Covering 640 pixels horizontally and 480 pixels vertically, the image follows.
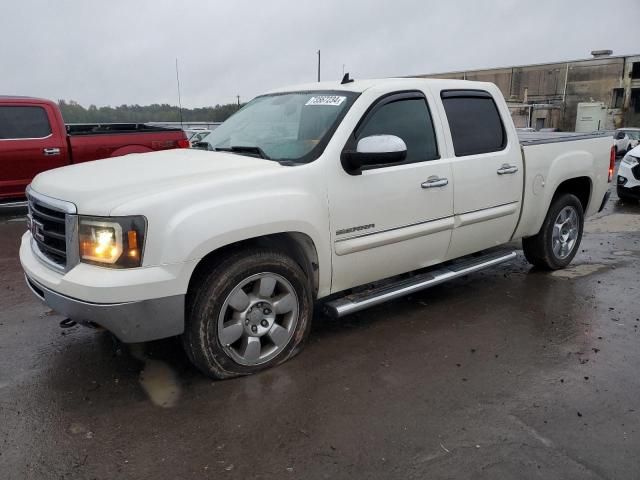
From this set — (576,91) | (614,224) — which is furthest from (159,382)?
(576,91)

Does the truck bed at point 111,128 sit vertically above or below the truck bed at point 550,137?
above

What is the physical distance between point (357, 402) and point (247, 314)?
85 centimetres

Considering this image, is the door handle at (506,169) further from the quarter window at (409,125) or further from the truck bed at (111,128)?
the truck bed at (111,128)

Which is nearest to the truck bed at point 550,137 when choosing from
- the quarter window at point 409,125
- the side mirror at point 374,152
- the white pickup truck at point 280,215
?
the white pickup truck at point 280,215

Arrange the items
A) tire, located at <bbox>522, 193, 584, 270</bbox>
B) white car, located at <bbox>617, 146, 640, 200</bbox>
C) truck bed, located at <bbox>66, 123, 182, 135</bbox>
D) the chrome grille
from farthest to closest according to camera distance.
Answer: white car, located at <bbox>617, 146, 640, 200</bbox> < truck bed, located at <bbox>66, 123, 182, 135</bbox> < tire, located at <bbox>522, 193, 584, 270</bbox> < the chrome grille

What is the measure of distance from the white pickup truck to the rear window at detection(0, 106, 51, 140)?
570cm

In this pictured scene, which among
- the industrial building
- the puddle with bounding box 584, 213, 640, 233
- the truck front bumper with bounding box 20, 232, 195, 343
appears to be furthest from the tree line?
the industrial building

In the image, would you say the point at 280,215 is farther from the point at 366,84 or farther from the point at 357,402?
the point at 366,84

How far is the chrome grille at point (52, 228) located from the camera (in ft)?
9.54

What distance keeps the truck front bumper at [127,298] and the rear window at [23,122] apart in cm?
679

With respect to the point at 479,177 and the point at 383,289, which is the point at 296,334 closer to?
the point at 383,289

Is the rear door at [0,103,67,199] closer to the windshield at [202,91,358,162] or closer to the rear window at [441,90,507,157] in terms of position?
the windshield at [202,91,358,162]

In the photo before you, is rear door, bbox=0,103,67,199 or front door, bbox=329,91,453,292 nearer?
front door, bbox=329,91,453,292

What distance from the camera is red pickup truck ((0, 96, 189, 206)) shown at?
27.7 feet
